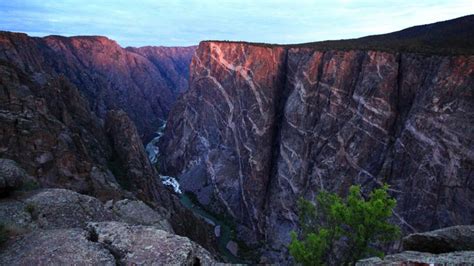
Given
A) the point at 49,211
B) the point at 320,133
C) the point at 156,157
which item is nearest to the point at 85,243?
the point at 49,211

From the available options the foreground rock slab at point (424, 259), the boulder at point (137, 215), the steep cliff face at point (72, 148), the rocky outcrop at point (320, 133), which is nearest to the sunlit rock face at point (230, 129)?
the rocky outcrop at point (320, 133)

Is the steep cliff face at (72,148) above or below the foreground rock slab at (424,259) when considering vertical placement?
below

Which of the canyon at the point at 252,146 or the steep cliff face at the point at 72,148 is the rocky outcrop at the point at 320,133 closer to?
the canyon at the point at 252,146

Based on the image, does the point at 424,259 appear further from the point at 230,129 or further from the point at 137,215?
the point at 230,129

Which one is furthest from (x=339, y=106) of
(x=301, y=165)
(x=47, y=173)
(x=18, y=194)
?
(x=18, y=194)

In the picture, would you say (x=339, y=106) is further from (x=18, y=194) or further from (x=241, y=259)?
(x=18, y=194)

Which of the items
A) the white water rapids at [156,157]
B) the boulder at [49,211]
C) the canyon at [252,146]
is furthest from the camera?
the white water rapids at [156,157]

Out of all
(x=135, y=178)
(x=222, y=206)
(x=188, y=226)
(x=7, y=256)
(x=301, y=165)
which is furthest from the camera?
(x=222, y=206)
